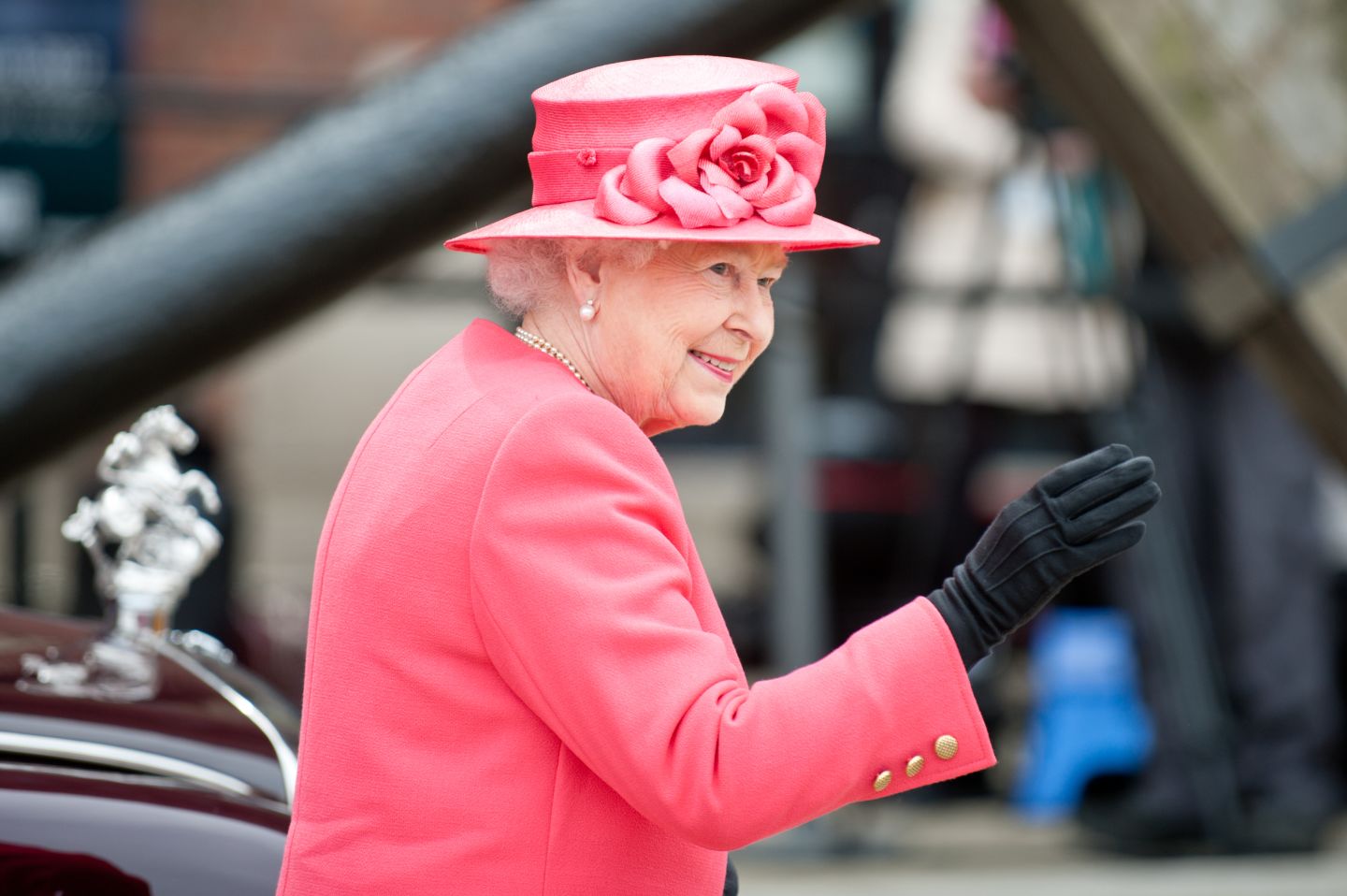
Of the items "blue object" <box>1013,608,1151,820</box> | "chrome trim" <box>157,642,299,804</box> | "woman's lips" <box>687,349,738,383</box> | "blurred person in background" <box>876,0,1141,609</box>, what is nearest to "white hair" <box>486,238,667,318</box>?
"woman's lips" <box>687,349,738,383</box>

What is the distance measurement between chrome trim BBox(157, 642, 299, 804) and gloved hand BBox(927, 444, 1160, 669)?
78 centimetres

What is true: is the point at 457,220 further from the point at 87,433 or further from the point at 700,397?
the point at 700,397

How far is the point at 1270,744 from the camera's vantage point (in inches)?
176

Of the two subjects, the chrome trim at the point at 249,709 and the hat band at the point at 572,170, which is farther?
the chrome trim at the point at 249,709

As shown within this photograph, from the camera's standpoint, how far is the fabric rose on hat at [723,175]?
4.75ft

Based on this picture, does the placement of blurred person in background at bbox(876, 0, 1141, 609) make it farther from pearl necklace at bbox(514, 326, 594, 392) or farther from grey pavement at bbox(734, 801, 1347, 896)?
pearl necklace at bbox(514, 326, 594, 392)

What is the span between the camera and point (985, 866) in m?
4.17

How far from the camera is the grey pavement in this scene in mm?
3898

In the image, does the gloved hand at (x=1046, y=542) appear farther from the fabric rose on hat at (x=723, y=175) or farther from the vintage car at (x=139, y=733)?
the vintage car at (x=139, y=733)

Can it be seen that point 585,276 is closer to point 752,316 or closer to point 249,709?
point 752,316

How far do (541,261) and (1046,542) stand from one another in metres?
0.52

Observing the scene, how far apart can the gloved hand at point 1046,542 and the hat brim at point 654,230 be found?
0.88 ft

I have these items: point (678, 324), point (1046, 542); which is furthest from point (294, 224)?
point (1046, 542)

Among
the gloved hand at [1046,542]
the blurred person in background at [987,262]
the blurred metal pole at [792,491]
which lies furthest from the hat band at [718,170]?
the blurred person in background at [987,262]
